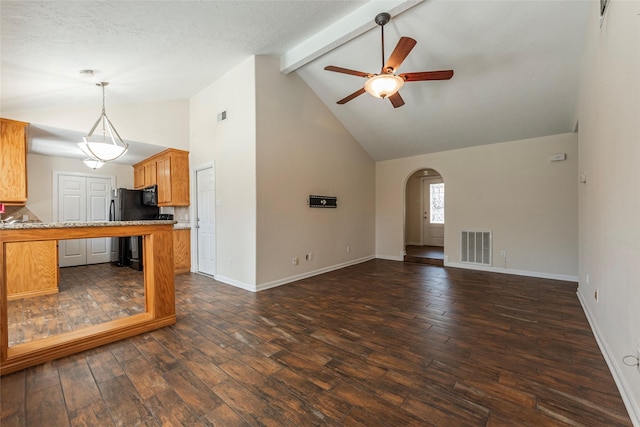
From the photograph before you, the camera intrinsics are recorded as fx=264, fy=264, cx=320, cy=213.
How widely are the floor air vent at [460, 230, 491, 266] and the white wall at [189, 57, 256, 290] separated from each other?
13.9ft

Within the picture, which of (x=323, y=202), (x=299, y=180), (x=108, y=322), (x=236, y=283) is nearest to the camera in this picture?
(x=108, y=322)

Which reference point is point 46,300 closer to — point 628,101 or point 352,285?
point 352,285

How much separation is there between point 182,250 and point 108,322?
2.70 metres

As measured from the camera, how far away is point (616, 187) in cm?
183

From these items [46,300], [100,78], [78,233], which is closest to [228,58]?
[100,78]

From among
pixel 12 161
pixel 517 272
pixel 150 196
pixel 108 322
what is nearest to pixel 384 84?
pixel 108 322

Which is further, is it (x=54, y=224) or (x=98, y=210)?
(x=98, y=210)

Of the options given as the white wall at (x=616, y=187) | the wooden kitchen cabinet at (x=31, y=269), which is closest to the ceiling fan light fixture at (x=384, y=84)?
the white wall at (x=616, y=187)

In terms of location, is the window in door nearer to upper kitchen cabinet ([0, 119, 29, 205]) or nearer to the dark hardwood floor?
the dark hardwood floor

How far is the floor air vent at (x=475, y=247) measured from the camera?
517 cm

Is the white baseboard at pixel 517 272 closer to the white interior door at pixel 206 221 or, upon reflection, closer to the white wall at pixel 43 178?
the white interior door at pixel 206 221

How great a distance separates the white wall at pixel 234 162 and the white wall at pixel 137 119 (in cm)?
55

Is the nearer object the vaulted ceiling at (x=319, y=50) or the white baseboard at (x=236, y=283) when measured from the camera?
the vaulted ceiling at (x=319, y=50)

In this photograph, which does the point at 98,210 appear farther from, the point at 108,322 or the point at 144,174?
the point at 108,322
